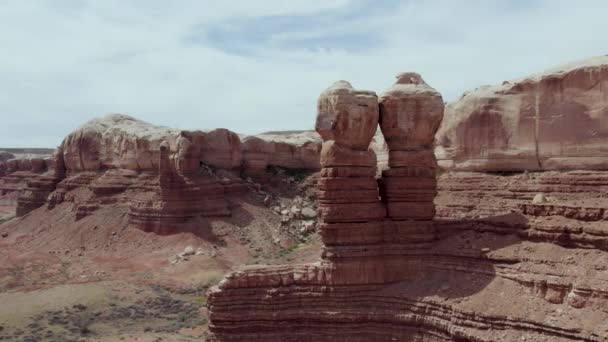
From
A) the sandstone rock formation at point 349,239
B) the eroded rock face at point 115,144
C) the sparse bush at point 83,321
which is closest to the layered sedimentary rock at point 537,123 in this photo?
the sandstone rock formation at point 349,239

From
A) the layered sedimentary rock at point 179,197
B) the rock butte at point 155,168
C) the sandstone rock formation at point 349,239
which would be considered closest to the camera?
the sandstone rock formation at point 349,239

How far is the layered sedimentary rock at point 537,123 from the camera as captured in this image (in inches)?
828

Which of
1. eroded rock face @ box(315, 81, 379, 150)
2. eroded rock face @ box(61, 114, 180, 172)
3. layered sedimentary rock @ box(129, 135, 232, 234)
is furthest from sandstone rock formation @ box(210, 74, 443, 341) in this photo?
eroded rock face @ box(61, 114, 180, 172)

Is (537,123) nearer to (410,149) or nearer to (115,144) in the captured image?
(410,149)

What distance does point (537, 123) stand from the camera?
23.5 m

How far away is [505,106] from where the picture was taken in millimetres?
25188

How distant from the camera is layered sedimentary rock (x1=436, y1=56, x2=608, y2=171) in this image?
21031 millimetres

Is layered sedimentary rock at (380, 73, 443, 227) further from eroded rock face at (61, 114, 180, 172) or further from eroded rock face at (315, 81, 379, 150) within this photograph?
eroded rock face at (61, 114, 180, 172)

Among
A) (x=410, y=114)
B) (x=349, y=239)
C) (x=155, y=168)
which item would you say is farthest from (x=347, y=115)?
(x=155, y=168)

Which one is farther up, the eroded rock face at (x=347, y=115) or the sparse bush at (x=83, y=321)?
the eroded rock face at (x=347, y=115)

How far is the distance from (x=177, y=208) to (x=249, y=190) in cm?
698

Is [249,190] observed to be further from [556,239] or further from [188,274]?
[556,239]

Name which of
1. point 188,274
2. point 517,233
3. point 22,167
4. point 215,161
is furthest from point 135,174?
point 517,233

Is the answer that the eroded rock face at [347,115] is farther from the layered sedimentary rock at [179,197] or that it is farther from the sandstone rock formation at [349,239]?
the layered sedimentary rock at [179,197]
